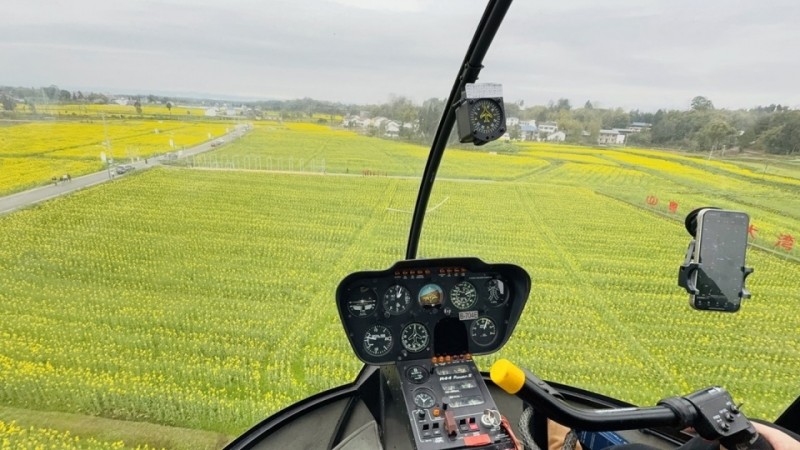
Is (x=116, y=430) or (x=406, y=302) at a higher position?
(x=406, y=302)

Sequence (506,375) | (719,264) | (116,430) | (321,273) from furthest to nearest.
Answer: (321,273), (116,430), (719,264), (506,375)

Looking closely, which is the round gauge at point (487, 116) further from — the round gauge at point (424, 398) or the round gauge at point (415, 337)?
the round gauge at point (424, 398)

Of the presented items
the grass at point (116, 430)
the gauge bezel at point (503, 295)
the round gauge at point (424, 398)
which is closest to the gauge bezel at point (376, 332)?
the round gauge at point (424, 398)

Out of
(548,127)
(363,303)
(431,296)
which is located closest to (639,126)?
(548,127)

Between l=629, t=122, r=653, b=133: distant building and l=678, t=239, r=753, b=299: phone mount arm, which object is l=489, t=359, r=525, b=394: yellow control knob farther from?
l=629, t=122, r=653, b=133: distant building

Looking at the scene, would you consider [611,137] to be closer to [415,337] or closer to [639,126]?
[639,126]

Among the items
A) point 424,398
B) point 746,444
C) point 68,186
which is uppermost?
point 68,186
